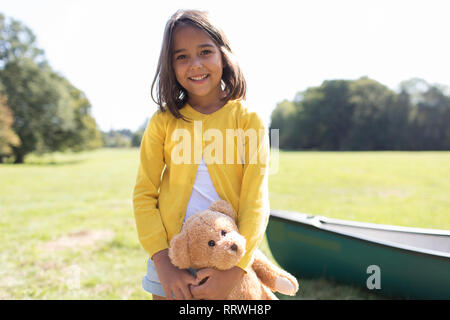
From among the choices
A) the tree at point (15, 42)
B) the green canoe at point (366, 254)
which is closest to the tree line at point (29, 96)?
the tree at point (15, 42)

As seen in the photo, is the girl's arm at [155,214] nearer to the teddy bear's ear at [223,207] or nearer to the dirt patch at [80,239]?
the teddy bear's ear at [223,207]

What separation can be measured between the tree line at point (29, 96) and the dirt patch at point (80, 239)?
65.2 feet

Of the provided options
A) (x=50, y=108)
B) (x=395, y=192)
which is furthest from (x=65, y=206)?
(x=50, y=108)

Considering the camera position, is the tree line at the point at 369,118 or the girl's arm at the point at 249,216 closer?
the girl's arm at the point at 249,216

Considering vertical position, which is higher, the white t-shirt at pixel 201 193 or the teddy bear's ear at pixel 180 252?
the white t-shirt at pixel 201 193

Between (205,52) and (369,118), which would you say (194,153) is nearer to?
(205,52)

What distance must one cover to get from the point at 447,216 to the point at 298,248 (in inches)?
184

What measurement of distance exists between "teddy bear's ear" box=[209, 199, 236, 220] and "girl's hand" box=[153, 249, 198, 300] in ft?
0.93

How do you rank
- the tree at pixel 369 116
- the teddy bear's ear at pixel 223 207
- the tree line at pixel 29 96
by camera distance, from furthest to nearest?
1. the tree at pixel 369 116
2. the tree line at pixel 29 96
3. the teddy bear's ear at pixel 223 207

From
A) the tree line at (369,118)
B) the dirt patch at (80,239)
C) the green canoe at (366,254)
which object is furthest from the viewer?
the tree line at (369,118)

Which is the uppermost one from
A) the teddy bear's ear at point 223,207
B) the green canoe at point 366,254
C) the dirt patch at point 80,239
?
the teddy bear's ear at point 223,207

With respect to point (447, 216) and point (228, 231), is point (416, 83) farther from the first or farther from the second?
point (228, 231)

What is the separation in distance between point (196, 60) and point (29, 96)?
2695 centimetres

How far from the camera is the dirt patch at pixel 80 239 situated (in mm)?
4559
